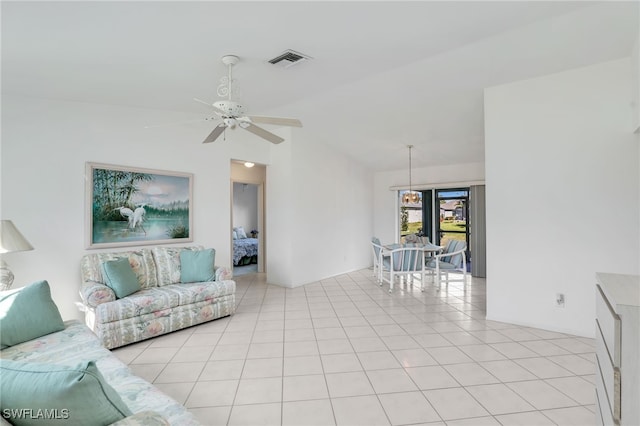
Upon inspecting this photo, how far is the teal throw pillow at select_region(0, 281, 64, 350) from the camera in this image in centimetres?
202

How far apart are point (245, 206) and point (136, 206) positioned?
5.31 metres

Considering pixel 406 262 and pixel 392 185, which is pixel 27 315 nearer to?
pixel 406 262

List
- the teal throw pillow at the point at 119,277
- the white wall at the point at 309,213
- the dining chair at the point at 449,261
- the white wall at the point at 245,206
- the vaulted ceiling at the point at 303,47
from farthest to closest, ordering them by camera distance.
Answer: the white wall at the point at 245,206, the white wall at the point at 309,213, the dining chair at the point at 449,261, the teal throw pillow at the point at 119,277, the vaulted ceiling at the point at 303,47

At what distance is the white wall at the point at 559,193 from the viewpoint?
299 centimetres

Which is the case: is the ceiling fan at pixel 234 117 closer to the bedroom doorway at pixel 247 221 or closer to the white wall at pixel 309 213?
the white wall at pixel 309 213

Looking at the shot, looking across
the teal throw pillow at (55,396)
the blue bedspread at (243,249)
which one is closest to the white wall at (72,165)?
the blue bedspread at (243,249)

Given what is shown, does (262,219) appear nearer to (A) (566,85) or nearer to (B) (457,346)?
(B) (457,346)

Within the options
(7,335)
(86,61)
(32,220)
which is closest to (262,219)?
(32,220)

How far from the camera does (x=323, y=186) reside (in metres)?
6.07

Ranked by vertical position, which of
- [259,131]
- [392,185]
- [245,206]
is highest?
[259,131]

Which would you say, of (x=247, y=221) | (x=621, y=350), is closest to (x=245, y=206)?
(x=247, y=221)

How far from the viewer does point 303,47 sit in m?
2.79

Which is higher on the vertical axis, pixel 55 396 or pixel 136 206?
pixel 136 206

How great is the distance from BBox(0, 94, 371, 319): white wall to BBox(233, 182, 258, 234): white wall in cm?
415
